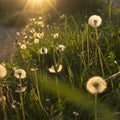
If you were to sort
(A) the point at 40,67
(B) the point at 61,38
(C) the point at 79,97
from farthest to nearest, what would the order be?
(B) the point at 61,38 → (A) the point at 40,67 → (C) the point at 79,97

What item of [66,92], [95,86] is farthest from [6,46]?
[95,86]

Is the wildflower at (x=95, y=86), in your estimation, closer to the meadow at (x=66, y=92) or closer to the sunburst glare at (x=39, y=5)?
the meadow at (x=66, y=92)

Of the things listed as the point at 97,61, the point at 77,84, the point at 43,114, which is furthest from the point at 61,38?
the point at 43,114

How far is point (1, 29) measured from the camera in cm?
1041

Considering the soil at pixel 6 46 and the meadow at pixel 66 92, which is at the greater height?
the soil at pixel 6 46

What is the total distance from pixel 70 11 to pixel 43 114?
300 inches

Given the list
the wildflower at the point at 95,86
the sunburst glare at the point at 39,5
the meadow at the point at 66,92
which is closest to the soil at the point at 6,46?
the sunburst glare at the point at 39,5

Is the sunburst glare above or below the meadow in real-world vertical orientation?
above

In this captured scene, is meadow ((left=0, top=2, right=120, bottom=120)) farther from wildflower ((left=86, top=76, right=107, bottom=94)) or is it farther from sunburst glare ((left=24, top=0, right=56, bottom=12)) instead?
sunburst glare ((left=24, top=0, right=56, bottom=12))

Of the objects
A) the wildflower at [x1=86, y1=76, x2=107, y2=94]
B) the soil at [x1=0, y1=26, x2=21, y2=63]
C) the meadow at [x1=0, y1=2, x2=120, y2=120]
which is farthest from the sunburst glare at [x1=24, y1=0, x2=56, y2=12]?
the wildflower at [x1=86, y1=76, x2=107, y2=94]

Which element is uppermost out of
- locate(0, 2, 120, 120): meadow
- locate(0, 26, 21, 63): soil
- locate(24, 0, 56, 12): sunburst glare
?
locate(24, 0, 56, 12): sunburst glare

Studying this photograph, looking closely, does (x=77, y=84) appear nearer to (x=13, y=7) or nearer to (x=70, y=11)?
(x=70, y=11)

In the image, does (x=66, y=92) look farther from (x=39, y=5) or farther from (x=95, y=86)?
(x=39, y=5)

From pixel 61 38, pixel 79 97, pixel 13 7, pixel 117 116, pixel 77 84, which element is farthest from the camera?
pixel 13 7
